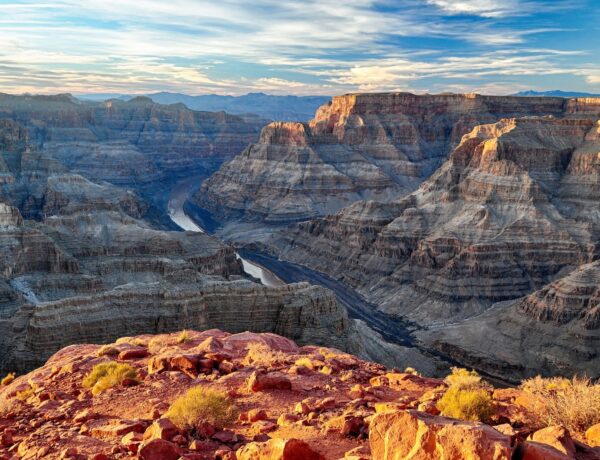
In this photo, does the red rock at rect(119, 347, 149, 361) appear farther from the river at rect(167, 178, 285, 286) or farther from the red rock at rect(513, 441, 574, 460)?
the river at rect(167, 178, 285, 286)

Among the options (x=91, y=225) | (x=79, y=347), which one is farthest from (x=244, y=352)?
(x=91, y=225)

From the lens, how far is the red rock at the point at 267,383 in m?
18.4

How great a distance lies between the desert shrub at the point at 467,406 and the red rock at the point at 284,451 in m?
3.96

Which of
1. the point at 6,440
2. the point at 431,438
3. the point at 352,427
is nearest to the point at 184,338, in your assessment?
the point at 6,440

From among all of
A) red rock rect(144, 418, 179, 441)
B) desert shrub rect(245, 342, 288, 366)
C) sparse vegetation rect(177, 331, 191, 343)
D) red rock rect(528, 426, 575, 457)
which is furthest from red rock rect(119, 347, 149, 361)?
red rock rect(528, 426, 575, 457)

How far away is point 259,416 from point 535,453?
749 cm

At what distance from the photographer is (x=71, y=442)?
14.8 meters

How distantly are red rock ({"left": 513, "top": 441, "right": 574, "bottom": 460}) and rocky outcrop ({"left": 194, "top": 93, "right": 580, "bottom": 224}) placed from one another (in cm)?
14421

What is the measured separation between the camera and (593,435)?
1274 centimetres

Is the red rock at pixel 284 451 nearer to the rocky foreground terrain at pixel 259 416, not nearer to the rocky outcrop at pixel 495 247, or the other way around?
the rocky foreground terrain at pixel 259 416

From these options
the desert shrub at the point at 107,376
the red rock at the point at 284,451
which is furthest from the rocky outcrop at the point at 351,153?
the red rock at the point at 284,451

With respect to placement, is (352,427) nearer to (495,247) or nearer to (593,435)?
(593,435)

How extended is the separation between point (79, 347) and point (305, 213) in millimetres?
125240

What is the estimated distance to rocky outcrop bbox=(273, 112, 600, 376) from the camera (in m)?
73.6
